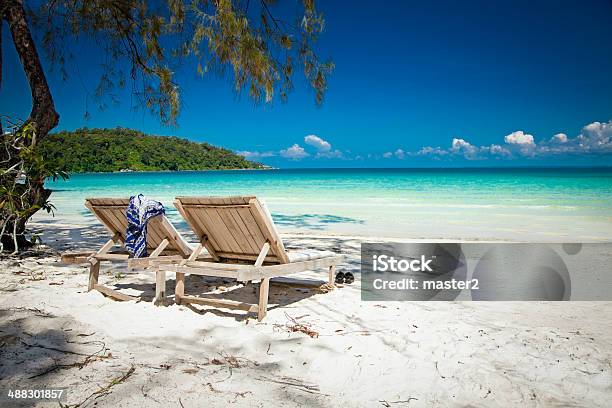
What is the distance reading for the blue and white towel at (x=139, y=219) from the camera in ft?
12.8

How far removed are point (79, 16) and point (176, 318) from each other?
5771 mm

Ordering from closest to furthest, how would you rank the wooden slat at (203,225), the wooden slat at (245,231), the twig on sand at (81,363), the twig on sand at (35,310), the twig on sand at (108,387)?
the twig on sand at (108,387) → the twig on sand at (81,363) → the twig on sand at (35,310) → the wooden slat at (245,231) → the wooden slat at (203,225)

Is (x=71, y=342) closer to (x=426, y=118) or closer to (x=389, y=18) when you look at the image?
Result: (x=389, y=18)

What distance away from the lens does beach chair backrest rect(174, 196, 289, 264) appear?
3545 mm

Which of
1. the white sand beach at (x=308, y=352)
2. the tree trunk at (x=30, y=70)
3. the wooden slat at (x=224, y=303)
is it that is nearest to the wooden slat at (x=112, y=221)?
the white sand beach at (x=308, y=352)

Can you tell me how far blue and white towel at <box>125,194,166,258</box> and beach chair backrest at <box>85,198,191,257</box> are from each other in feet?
0.27

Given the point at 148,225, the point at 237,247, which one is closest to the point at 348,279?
the point at 237,247

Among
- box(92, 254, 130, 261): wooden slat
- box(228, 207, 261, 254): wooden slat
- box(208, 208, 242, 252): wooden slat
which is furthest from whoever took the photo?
box(92, 254, 130, 261): wooden slat

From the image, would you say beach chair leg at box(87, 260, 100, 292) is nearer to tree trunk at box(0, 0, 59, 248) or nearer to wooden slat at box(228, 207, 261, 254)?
wooden slat at box(228, 207, 261, 254)

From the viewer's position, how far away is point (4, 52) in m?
6.72

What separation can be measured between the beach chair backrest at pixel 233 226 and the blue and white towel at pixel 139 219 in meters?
0.20

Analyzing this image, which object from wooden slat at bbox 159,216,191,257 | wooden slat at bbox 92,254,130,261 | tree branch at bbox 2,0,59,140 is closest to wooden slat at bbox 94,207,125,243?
wooden slat at bbox 92,254,130,261

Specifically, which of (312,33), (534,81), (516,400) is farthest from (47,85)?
(534,81)

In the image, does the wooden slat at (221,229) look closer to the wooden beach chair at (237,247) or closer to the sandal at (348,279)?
the wooden beach chair at (237,247)
